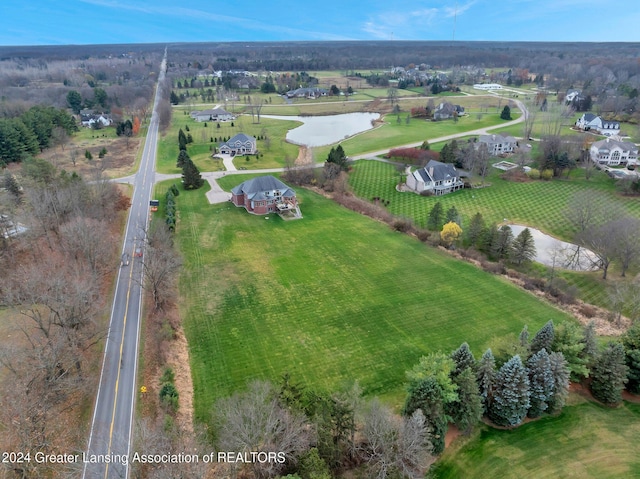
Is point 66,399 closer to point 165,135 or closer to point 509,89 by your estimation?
point 165,135

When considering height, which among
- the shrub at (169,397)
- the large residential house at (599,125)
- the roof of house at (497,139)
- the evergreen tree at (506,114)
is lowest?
the shrub at (169,397)

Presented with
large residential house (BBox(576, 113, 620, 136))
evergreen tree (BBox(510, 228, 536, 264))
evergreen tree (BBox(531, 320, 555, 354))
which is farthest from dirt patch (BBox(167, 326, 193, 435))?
large residential house (BBox(576, 113, 620, 136))

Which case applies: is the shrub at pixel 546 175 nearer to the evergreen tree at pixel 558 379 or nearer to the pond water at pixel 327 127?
the pond water at pixel 327 127

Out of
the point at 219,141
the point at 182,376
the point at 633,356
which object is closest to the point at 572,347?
the point at 633,356

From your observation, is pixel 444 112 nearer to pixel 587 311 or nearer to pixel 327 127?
pixel 327 127

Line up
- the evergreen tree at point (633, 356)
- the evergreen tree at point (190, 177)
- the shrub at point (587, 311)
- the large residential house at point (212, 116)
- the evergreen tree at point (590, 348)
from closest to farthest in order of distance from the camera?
the evergreen tree at point (633, 356)
the evergreen tree at point (590, 348)
the shrub at point (587, 311)
the evergreen tree at point (190, 177)
the large residential house at point (212, 116)

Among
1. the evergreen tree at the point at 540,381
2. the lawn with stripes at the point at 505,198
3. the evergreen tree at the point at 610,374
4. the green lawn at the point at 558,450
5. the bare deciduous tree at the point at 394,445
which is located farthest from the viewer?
the lawn with stripes at the point at 505,198

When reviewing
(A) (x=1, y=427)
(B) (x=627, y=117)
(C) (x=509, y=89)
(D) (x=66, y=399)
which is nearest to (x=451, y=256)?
(D) (x=66, y=399)

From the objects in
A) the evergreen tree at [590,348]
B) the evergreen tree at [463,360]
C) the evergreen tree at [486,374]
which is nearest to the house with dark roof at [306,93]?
the evergreen tree at [590,348]
